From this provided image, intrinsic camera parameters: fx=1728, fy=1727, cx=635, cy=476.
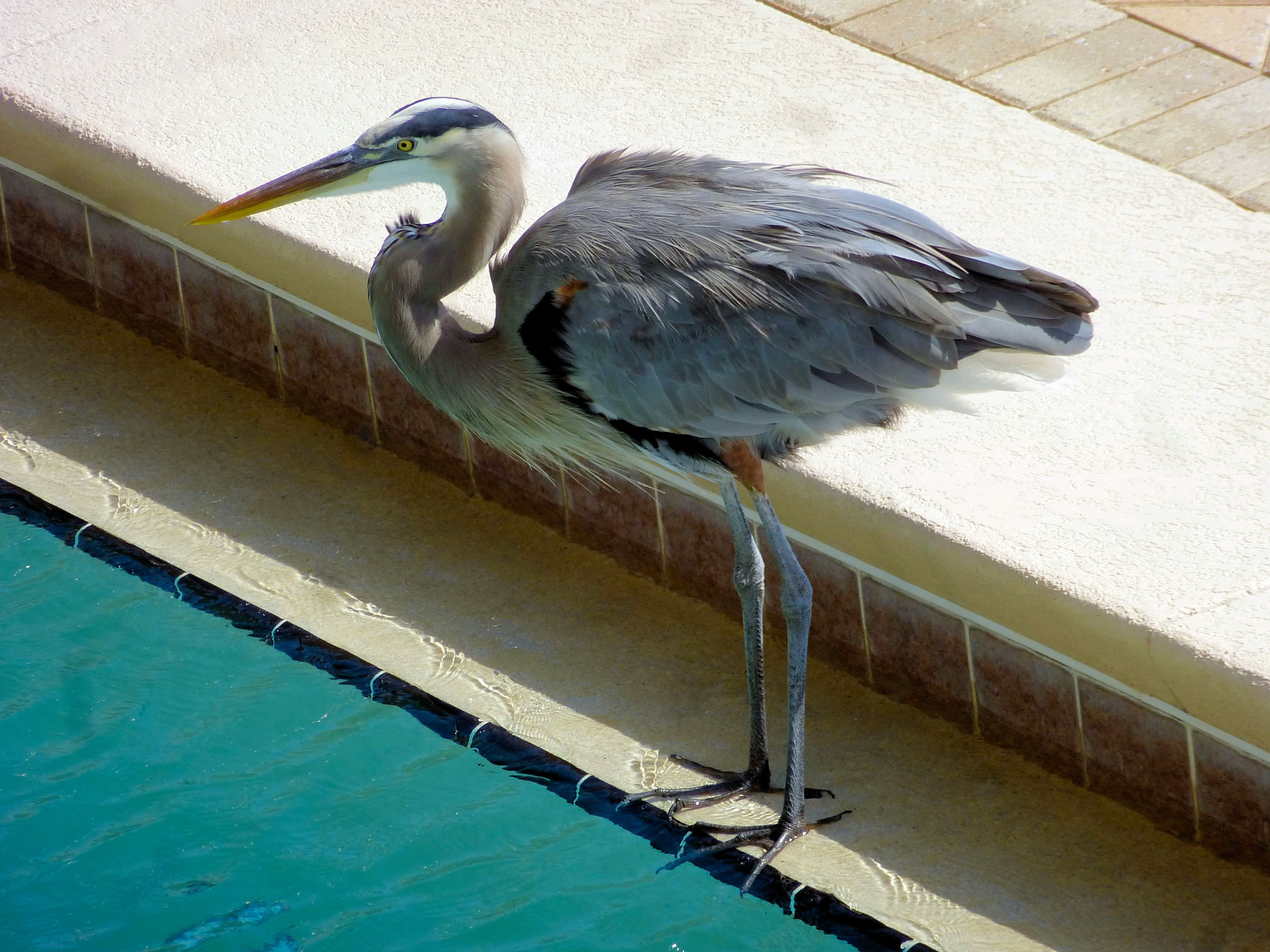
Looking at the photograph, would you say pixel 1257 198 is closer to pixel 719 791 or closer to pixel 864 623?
pixel 864 623

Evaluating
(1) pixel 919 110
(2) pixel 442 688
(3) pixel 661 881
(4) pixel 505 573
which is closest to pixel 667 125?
(1) pixel 919 110

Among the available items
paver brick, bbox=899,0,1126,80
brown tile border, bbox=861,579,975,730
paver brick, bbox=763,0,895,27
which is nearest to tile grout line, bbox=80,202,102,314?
paver brick, bbox=763,0,895,27

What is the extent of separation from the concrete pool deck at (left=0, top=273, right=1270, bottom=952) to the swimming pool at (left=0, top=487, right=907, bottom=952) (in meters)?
0.12

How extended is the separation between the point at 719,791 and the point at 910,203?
6.62ft

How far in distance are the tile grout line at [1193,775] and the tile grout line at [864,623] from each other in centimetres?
84

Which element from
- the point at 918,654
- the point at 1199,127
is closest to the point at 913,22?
the point at 1199,127

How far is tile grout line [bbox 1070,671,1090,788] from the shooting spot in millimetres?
3678

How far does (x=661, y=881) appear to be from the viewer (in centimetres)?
376

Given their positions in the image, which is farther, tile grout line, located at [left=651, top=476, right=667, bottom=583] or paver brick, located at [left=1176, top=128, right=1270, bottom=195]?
paver brick, located at [left=1176, top=128, right=1270, bottom=195]

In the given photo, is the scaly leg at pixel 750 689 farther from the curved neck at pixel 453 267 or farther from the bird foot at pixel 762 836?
the curved neck at pixel 453 267

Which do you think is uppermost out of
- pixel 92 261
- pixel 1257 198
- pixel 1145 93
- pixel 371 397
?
pixel 1145 93

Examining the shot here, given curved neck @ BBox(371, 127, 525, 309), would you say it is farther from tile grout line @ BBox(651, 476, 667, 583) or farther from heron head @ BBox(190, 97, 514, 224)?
tile grout line @ BBox(651, 476, 667, 583)

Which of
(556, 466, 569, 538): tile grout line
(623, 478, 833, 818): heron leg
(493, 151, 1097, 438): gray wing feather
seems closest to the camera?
(493, 151, 1097, 438): gray wing feather

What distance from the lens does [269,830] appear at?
3.95 metres
